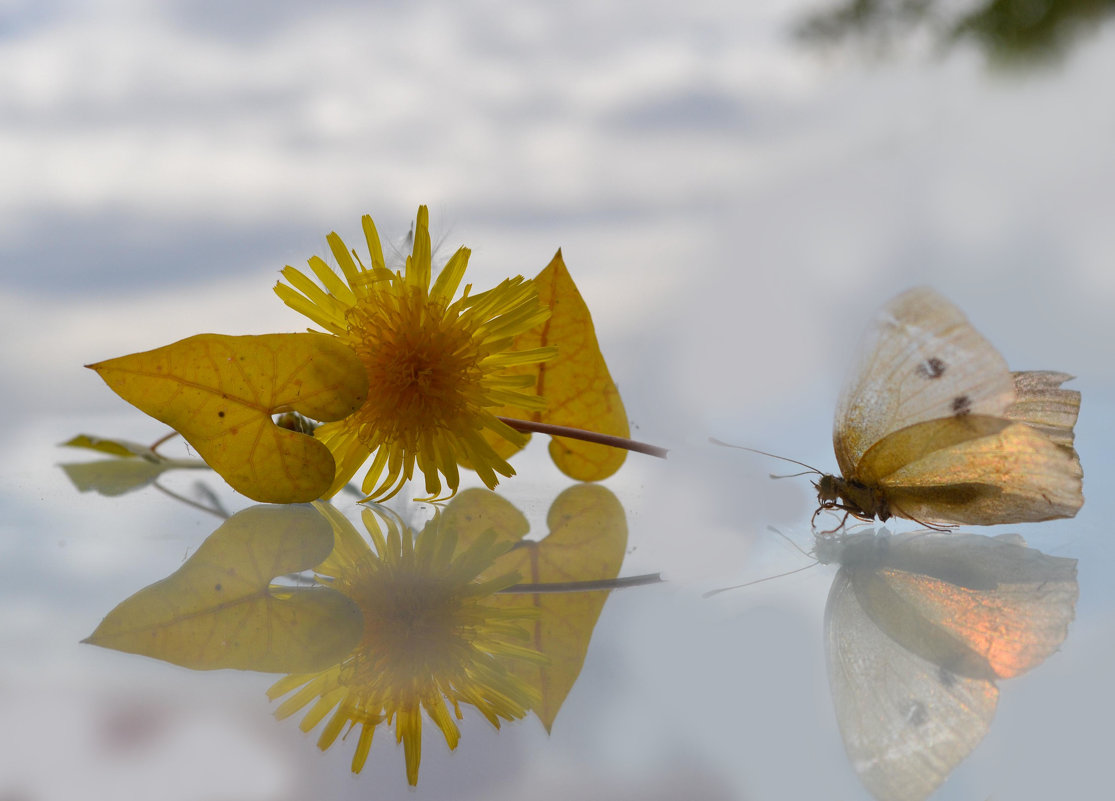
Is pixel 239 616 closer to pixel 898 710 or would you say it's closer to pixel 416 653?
pixel 416 653

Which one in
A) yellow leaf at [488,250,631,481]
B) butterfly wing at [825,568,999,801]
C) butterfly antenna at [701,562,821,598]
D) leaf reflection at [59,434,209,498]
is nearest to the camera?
butterfly wing at [825,568,999,801]

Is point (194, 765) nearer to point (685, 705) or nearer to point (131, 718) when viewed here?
point (131, 718)

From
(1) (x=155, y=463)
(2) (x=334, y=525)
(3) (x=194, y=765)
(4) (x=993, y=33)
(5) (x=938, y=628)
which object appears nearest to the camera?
(3) (x=194, y=765)

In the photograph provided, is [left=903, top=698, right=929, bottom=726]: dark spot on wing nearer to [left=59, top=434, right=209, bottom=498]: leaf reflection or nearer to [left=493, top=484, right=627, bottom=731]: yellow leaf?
[left=493, top=484, right=627, bottom=731]: yellow leaf

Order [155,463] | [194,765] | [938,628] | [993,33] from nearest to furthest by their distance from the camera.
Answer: [194,765] → [938,628] → [155,463] → [993,33]

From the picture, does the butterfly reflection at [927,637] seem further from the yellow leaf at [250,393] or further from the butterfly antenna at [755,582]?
the yellow leaf at [250,393]

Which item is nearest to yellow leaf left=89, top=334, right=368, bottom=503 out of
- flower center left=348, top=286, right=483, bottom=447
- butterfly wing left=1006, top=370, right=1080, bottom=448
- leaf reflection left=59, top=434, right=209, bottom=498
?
flower center left=348, top=286, right=483, bottom=447

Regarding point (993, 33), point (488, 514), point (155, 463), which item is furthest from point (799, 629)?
point (993, 33)
